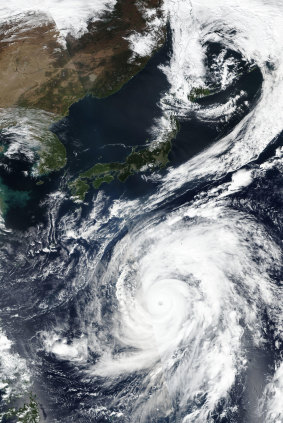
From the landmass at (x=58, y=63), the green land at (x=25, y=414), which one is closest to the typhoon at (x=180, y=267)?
the green land at (x=25, y=414)

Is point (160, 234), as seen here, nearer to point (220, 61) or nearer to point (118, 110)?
point (118, 110)

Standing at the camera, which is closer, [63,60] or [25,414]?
[25,414]

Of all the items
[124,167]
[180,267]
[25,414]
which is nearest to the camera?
[25,414]

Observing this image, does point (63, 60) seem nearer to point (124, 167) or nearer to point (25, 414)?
point (124, 167)

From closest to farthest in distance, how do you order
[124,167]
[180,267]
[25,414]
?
[25,414], [180,267], [124,167]

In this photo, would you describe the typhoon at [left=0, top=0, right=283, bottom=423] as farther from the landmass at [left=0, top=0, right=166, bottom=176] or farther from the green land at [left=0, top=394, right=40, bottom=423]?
the landmass at [left=0, top=0, right=166, bottom=176]

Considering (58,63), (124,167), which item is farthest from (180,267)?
(58,63)

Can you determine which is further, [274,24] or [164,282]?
[274,24]

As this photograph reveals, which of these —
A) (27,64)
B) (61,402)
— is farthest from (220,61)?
(61,402)

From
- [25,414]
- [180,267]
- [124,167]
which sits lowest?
[25,414]
